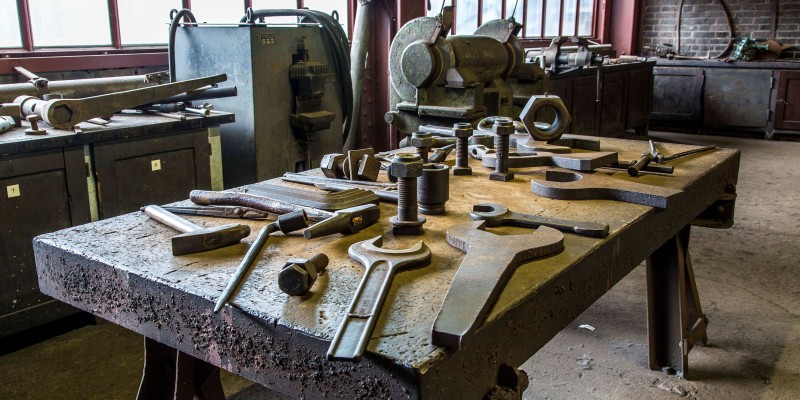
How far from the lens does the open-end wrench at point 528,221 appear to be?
4.25 feet

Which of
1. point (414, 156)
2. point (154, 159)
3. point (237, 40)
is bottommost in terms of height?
point (154, 159)

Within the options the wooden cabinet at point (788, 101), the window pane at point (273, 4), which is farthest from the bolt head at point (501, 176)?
the wooden cabinet at point (788, 101)

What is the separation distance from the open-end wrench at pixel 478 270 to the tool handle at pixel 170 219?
19.6 inches

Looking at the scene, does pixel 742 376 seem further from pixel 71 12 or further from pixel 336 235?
pixel 71 12

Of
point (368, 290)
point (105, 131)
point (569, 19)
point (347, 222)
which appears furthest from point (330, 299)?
point (569, 19)

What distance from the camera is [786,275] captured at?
3.17 metres

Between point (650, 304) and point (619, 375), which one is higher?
point (650, 304)

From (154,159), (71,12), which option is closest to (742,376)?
(154,159)

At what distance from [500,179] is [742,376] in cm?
122

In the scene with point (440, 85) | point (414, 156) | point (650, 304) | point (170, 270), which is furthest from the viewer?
point (440, 85)

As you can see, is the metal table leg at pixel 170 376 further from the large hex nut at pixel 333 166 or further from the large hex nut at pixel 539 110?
the large hex nut at pixel 539 110

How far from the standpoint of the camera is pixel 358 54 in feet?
14.3

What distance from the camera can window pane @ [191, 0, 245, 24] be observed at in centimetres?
390

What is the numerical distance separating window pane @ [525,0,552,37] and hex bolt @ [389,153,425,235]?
6.19 metres
